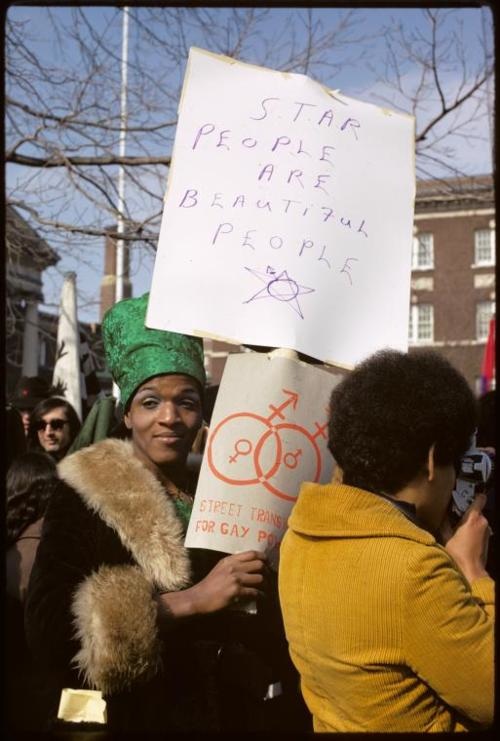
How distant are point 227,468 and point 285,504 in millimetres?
150

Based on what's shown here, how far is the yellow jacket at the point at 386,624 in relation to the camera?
1.56 meters

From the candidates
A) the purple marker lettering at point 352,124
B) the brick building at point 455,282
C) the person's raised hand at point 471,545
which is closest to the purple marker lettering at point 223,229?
the purple marker lettering at point 352,124

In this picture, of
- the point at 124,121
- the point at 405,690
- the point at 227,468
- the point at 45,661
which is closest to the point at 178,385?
the point at 227,468

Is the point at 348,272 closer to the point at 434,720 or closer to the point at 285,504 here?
the point at 285,504

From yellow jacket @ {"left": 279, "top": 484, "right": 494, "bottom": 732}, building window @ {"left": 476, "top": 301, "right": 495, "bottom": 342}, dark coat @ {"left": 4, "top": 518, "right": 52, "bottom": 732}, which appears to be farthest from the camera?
building window @ {"left": 476, "top": 301, "right": 495, "bottom": 342}

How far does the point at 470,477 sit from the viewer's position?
216cm

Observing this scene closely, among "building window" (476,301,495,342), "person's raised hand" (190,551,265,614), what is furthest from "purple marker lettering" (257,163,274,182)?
"building window" (476,301,495,342)

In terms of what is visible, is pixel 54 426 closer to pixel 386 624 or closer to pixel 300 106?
pixel 300 106

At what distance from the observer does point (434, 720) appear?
5.26 ft

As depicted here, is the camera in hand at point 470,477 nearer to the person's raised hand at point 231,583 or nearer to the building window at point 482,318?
the person's raised hand at point 231,583

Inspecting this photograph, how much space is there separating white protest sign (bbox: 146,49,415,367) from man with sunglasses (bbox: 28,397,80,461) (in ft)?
11.5

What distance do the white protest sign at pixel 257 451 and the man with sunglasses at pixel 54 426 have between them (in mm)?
3523

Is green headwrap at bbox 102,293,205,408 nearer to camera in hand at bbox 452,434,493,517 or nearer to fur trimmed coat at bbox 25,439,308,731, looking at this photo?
fur trimmed coat at bbox 25,439,308,731

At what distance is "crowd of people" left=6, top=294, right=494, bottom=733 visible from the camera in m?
1.59
